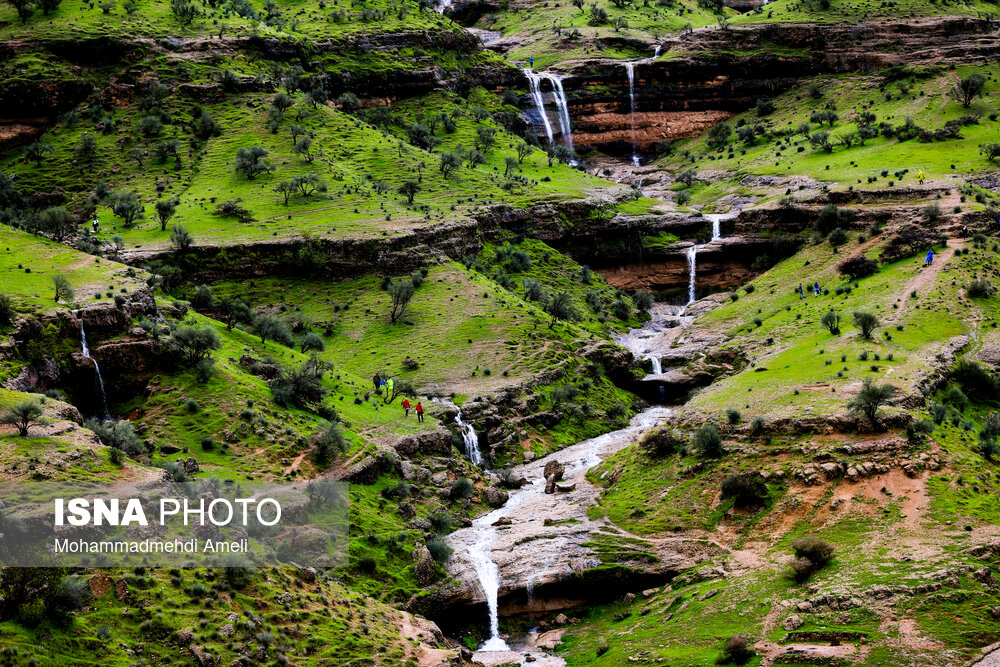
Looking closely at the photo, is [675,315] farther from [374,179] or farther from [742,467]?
[742,467]

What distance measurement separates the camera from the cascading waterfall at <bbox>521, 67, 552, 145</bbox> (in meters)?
154

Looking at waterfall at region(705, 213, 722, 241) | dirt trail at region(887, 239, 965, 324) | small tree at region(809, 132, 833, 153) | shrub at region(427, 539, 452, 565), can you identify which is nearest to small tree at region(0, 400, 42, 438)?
shrub at region(427, 539, 452, 565)

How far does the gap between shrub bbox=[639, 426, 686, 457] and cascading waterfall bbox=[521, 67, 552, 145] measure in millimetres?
90695

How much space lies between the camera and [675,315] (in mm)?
107812

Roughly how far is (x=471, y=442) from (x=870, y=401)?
3098 cm

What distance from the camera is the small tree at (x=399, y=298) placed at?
91.8 m

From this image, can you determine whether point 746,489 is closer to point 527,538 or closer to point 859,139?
point 527,538

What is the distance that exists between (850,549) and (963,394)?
859 inches

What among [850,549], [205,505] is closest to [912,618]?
[850,549]

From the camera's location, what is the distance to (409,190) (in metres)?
109

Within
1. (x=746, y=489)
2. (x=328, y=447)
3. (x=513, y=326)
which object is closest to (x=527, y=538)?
(x=746, y=489)

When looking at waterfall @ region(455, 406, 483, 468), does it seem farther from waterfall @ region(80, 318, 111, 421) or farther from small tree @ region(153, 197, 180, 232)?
small tree @ region(153, 197, 180, 232)

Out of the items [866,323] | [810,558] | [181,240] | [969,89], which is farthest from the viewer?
[969,89]

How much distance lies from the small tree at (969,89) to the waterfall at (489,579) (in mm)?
103335
